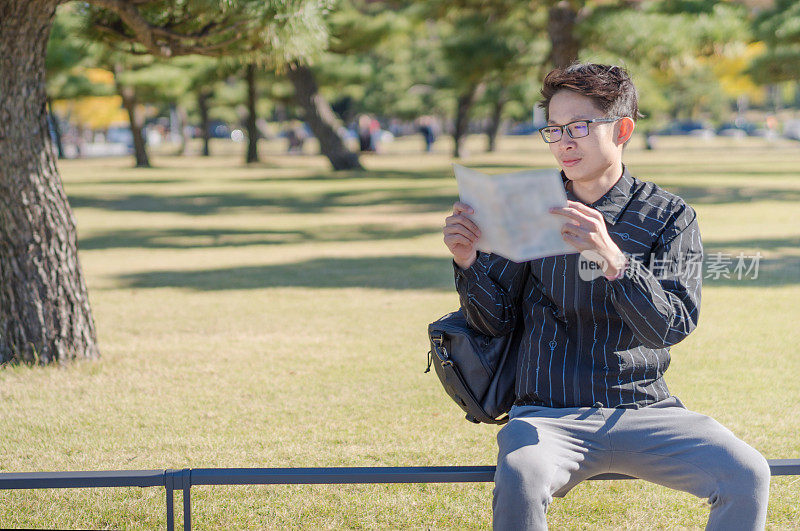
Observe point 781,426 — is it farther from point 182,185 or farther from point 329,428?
point 182,185

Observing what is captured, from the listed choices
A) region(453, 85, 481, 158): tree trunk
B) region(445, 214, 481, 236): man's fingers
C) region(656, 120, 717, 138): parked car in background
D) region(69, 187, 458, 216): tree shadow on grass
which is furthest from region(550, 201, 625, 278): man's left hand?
region(656, 120, 717, 138): parked car in background

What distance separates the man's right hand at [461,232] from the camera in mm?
2580

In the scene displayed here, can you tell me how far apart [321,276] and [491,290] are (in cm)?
617

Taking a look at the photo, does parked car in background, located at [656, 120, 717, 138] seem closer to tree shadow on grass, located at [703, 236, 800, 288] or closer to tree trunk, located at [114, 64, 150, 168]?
tree trunk, located at [114, 64, 150, 168]

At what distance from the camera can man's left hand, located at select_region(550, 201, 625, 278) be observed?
7.56ft

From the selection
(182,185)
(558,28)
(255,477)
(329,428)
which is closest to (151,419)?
(329,428)

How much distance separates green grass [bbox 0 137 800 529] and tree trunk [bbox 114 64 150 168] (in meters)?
17.0

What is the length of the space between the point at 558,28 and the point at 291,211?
6.37 metres

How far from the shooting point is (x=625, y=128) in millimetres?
2688

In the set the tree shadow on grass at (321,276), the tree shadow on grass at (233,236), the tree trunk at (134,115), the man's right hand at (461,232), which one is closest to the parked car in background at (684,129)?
the tree trunk at (134,115)

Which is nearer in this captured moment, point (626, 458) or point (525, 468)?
point (525, 468)

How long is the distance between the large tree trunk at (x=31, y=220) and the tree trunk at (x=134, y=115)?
21955 millimetres

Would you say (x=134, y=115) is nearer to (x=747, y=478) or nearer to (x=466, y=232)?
(x=466, y=232)

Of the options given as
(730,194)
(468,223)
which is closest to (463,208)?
(468,223)
